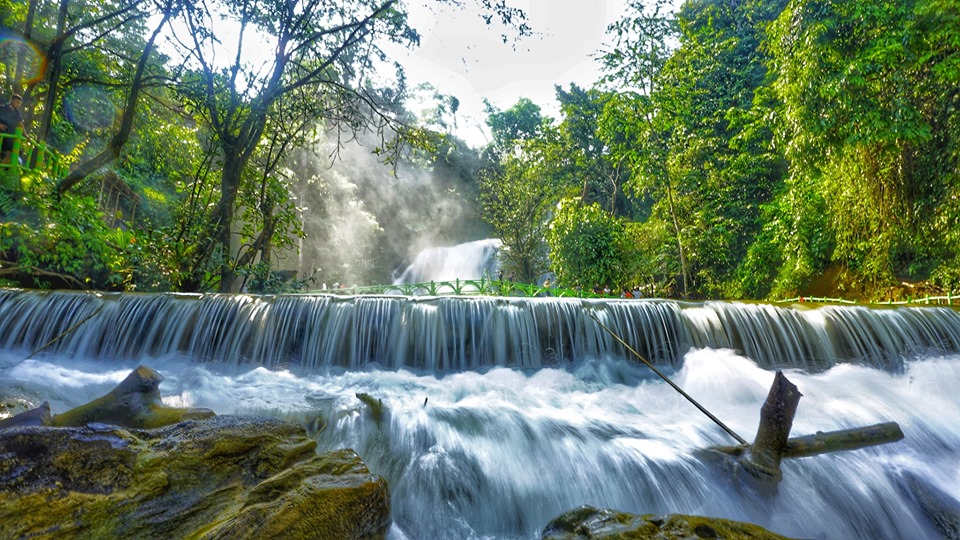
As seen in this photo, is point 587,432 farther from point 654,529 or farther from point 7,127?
point 7,127

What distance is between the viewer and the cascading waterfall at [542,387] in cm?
278

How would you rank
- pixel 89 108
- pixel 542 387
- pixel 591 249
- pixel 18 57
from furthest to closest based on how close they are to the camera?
pixel 89 108 < pixel 591 249 < pixel 18 57 < pixel 542 387

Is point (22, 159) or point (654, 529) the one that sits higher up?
point (22, 159)

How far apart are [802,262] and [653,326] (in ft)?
21.7

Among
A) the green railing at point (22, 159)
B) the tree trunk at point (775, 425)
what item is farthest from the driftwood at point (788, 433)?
the green railing at point (22, 159)

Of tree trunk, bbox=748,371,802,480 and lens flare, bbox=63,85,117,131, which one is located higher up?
lens flare, bbox=63,85,117,131

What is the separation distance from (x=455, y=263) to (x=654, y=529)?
23.7m

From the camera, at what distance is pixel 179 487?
1.79m

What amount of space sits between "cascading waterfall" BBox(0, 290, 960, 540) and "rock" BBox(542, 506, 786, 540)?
89cm

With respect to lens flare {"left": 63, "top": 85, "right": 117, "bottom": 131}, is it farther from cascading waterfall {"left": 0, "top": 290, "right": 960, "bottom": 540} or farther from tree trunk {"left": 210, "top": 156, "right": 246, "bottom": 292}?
cascading waterfall {"left": 0, "top": 290, "right": 960, "bottom": 540}

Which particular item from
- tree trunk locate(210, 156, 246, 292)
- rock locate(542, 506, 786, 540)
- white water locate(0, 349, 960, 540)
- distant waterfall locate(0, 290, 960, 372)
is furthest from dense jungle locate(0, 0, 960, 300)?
rock locate(542, 506, 786, 540)

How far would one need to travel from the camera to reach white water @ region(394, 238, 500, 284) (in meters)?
23.4

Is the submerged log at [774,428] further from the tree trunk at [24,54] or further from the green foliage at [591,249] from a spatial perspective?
the tree trunk at [24,54]

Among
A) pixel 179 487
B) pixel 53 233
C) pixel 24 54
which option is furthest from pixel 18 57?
pixel 179 487
